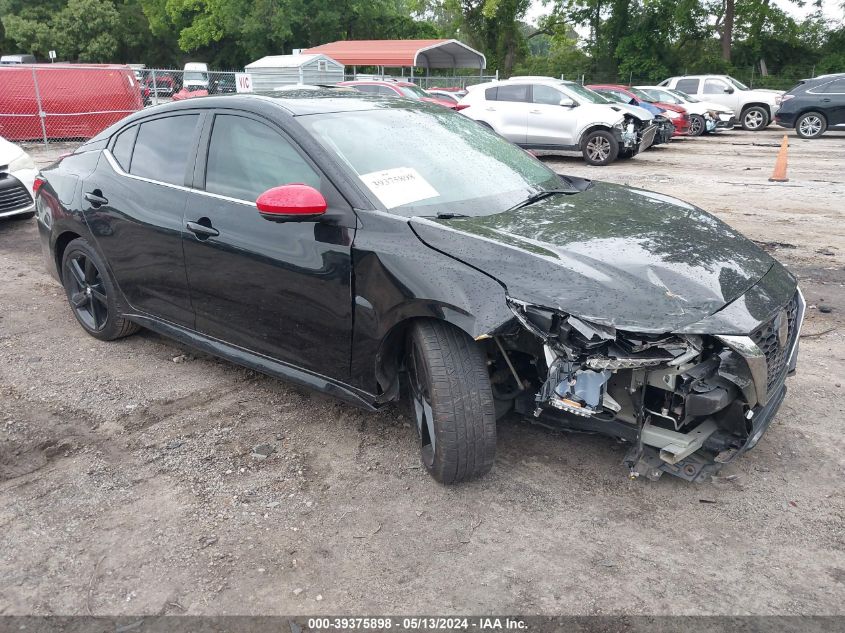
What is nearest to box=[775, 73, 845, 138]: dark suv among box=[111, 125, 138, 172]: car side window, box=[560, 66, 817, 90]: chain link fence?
box=[560, 66, 817, 90]: chain link fence

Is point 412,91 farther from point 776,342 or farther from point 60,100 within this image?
A: point 776,342

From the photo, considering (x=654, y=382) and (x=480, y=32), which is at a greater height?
(x=480, y=32)

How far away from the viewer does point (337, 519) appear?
300 centimetres

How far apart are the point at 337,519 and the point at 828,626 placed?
6.03 feet

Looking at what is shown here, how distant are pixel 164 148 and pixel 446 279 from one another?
225 centimetres

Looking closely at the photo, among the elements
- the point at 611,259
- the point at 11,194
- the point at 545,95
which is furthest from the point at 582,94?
the point at 611,259

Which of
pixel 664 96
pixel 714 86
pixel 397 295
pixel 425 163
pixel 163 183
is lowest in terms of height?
pixel 397 295

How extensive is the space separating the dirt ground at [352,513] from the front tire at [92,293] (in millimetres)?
366

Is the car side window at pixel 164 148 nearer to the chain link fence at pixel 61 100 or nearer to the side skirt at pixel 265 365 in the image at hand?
the side skirt at pixel 265 365

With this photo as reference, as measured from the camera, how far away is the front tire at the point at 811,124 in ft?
63.0

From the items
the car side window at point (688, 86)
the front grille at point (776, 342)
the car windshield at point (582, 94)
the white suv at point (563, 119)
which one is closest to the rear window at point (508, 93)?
the white suv at point (563, 119)

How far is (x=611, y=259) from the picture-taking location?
295 cm

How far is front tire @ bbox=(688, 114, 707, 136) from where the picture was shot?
2086 centimetres

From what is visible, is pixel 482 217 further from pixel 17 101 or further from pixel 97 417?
pixel 17 101
